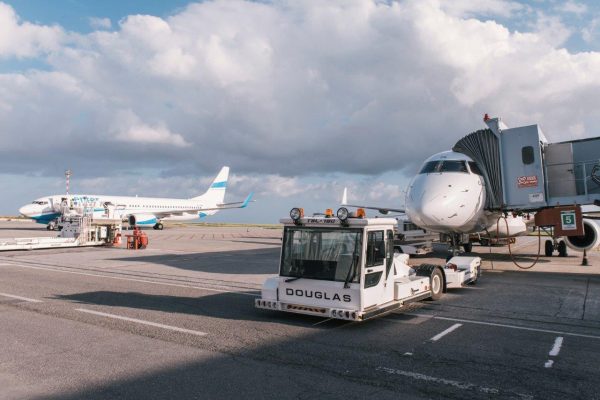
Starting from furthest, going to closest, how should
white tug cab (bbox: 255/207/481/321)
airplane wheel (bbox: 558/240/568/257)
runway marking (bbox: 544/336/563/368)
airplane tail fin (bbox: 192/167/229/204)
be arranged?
1. airplane tail fin (bbox: 192/167/229/204)
2. airplane wheel (bbox: 558/240/568/257)
3. white tug cab (bbox: 255/207/481/321)
4. runway marking (bbox: 544/336/563/368)

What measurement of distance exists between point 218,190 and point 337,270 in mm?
60742

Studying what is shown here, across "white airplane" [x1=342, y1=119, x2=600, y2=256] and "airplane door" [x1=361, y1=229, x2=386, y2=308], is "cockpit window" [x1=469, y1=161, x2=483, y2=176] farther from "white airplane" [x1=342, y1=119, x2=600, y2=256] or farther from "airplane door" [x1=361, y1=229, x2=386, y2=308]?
"airplane door" [x1=361, y1=229, x2=386, y2=308]

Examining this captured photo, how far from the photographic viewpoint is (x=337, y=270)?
8.46 meters

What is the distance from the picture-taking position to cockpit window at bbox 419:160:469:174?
15.7 metres

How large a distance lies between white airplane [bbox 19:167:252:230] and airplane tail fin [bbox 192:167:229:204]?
496 millimetres

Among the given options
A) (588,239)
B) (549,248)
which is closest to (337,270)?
(588,239)

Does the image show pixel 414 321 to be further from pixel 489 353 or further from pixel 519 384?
pixel 519 384

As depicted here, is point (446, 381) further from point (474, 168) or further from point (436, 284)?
point (474, 168)

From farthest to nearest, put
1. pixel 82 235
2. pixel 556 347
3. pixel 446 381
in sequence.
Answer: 1. pixel 82 235
2. pixel 556 347
3. pixel 446 381

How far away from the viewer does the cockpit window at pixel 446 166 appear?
620 inches

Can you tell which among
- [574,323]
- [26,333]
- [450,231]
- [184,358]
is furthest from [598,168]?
[26,333]

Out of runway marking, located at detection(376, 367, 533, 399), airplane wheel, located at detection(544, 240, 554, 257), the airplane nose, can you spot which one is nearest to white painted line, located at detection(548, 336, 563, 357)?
runway marking, located at detection(376, 367, 533, 399)

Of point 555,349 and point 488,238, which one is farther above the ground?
point 488,238

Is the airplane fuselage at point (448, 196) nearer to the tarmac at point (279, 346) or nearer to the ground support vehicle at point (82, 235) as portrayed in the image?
the tarmac at point (279, 346)
